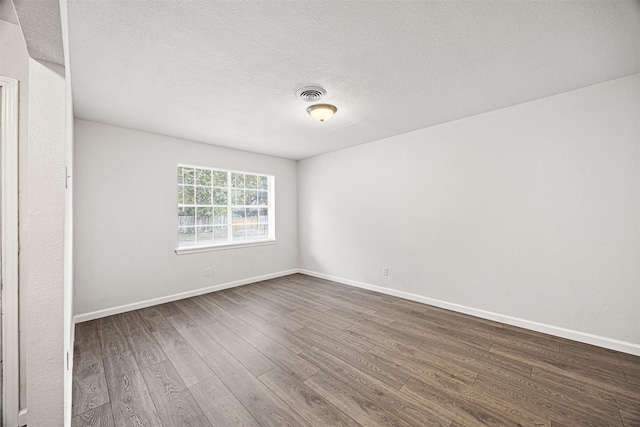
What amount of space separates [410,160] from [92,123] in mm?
4253

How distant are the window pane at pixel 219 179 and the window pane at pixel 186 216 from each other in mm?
603

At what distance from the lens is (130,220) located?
348 cm

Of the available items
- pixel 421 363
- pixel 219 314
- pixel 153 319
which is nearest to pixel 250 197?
pixel 219 314

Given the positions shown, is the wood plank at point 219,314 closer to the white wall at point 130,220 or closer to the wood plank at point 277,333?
the wood plank at point 277,333

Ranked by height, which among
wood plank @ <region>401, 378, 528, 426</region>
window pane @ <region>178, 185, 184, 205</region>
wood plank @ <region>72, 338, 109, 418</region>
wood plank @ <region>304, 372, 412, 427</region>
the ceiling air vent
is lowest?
wood plank @ <region>401, 378, 528, 426</region>

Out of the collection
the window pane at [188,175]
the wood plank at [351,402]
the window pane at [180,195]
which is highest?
the window pane at [188,175]

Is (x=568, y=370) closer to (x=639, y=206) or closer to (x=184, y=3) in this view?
(x=639, y=206)

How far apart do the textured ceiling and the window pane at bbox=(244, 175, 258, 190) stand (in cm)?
186

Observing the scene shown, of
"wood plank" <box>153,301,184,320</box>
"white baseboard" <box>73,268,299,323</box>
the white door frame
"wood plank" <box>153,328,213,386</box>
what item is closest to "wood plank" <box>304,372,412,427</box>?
"wood plank" <box>153,328,213,386</box>

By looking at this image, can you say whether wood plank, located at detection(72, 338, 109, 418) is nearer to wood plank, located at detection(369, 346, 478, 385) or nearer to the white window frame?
the white window frame

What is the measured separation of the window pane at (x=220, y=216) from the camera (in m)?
4.45

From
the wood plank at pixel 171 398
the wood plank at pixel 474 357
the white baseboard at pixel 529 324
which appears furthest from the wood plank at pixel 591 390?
the wood plank at pixel 171 398

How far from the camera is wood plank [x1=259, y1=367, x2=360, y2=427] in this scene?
5.22 ft

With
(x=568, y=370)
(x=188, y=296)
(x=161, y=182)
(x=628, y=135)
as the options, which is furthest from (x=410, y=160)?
(x=188, y=296)
